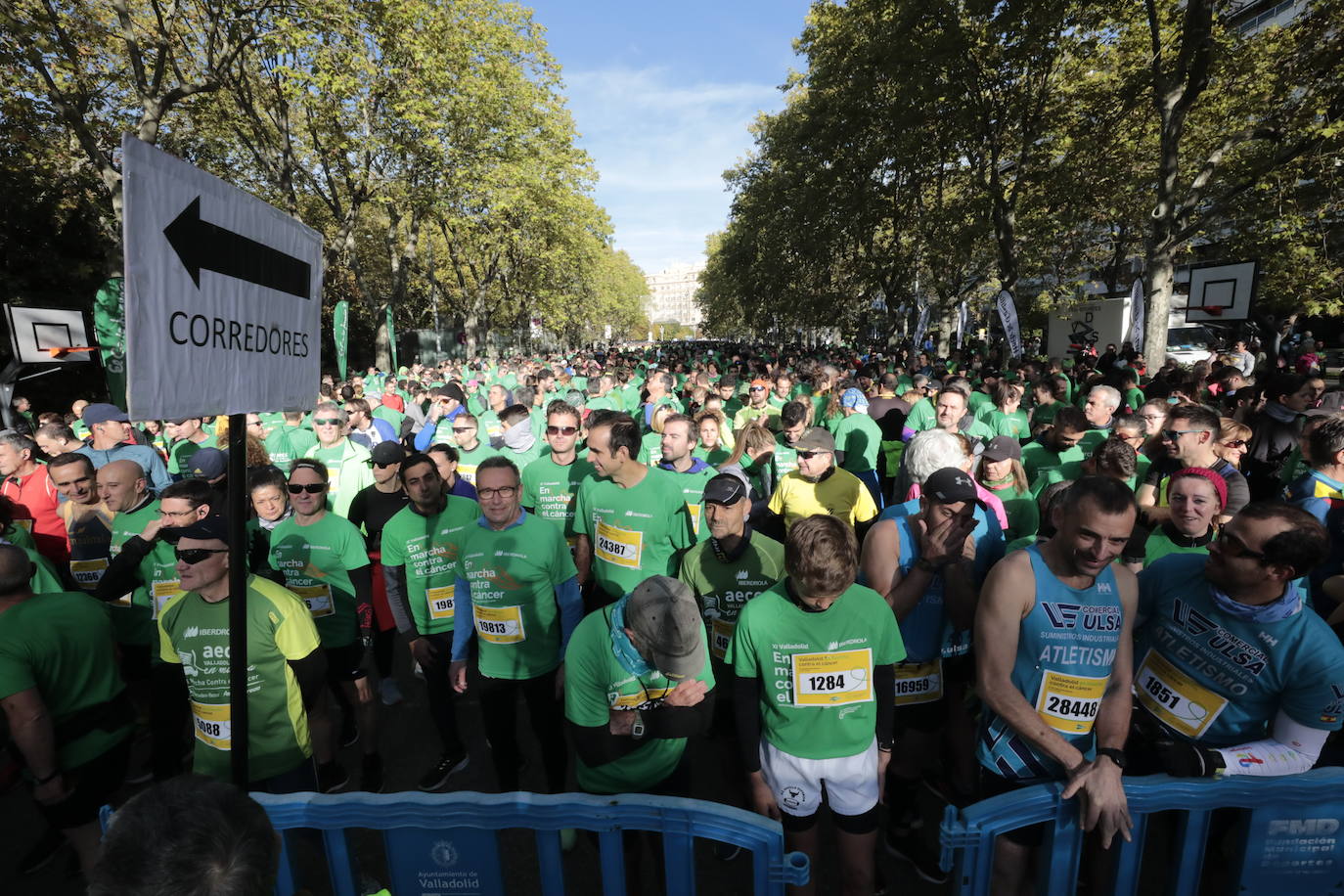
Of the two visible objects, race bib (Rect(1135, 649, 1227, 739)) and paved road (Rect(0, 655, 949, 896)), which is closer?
race bib (Rect(1135, 649, 1227, 739))

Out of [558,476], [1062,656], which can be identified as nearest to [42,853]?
[558,476]

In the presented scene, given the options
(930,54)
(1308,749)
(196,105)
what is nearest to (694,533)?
(1308,749)

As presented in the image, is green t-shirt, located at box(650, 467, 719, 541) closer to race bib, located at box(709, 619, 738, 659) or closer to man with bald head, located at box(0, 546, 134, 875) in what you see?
race bib, located at box(709, 619, 738, 659)

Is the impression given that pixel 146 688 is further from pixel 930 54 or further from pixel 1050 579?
pixel 930 54

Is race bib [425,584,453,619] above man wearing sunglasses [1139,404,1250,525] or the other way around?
the other way around

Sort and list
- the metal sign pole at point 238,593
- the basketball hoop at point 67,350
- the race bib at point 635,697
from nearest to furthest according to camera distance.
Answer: the metal sign pole at point 238,593, the race bib at point 635,697, the basketball hoop at point 67,350

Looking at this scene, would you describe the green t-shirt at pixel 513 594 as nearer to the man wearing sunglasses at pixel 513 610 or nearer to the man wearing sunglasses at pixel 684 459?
the man wearing sunglasses at pixel 513 610

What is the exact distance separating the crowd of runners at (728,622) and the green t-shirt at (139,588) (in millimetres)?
20

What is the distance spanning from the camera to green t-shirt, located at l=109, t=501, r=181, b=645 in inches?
139

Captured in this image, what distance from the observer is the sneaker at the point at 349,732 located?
13.6 feet

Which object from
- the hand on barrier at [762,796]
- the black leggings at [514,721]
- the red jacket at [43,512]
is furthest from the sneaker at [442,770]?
the red jacket at [43,512]

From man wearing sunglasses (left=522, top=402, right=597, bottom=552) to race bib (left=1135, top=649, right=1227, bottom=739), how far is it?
3.37 metres

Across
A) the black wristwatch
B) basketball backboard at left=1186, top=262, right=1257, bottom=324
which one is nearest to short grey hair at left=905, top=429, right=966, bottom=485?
the black wristwatch

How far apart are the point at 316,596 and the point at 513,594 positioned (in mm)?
1283
